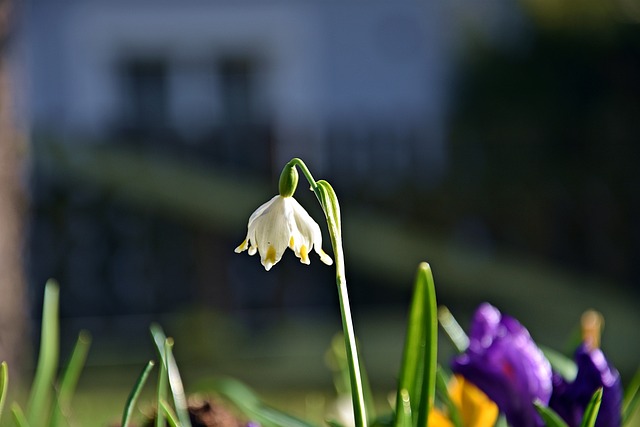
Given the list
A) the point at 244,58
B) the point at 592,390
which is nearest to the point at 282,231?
the point at 592,390

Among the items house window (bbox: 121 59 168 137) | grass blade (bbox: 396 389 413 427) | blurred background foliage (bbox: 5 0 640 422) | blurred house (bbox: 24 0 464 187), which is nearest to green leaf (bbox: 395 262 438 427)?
grass blade (bbox: 396 389 413 427)

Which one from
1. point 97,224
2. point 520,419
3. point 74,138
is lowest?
point 97,224

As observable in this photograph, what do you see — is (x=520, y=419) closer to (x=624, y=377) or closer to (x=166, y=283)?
(x=624, y=377)

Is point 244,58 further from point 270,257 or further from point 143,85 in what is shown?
point 270,257

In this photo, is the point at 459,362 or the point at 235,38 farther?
the point at 235,38

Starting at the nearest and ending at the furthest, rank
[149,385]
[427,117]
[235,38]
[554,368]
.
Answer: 1. [554,368]
2. [149,385]
3. [427,117]
4. [235,38]

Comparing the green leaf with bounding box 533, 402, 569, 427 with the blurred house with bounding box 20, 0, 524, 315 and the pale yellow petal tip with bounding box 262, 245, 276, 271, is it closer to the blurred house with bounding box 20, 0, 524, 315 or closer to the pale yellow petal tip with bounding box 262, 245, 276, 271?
the pale yellow petal tip with bounding box 262, 245, 276, 271

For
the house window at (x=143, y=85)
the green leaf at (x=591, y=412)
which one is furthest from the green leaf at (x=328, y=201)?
the house window at (x=143, y=85)

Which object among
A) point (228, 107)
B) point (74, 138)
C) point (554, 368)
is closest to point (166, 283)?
point (74, 138)
